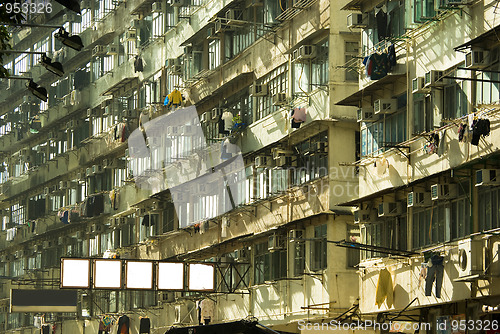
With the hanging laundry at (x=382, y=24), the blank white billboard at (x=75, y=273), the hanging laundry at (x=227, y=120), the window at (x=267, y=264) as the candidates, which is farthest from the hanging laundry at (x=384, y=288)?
the blank white billboard at (x=75, y=273)

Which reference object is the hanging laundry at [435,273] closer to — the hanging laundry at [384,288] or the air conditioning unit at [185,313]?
the hanging laundry at [384,288]

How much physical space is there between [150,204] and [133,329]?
480cm

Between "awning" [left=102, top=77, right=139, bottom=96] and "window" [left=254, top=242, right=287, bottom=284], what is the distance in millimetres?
11980

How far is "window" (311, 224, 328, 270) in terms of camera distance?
28.6 m

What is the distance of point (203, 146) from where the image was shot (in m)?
36.2

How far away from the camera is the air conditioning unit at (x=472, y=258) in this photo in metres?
20.4

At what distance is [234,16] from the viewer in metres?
34.0

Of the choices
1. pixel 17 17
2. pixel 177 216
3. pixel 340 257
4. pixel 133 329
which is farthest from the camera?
pixel 133 329

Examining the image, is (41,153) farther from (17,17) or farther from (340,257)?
(17,17)

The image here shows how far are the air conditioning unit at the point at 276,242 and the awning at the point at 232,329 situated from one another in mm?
11223

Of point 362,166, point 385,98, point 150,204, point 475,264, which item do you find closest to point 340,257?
point 362,166

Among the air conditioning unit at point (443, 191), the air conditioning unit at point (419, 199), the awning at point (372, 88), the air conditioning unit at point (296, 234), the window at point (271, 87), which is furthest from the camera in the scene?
the window at point (271, 87)

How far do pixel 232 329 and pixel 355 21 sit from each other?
9609mm

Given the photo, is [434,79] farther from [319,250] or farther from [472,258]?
[319,250]
